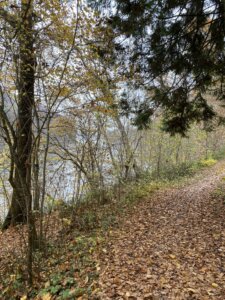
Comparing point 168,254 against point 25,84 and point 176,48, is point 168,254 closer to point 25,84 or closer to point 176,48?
point 25,84

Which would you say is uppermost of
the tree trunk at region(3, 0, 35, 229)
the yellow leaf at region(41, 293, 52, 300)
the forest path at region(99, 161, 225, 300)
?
the tree trunk at region(3, 0, 35, 229)

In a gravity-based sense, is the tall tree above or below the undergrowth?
above

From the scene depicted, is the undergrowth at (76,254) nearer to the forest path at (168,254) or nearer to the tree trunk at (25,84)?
the forest path at (168,254)

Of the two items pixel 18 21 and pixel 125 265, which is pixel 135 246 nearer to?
pixel 125 265

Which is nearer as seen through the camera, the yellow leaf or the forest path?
the forest path

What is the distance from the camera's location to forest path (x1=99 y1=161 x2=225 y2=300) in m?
2.82

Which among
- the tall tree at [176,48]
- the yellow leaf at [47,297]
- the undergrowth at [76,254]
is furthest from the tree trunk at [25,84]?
the tall tree at [176,48]

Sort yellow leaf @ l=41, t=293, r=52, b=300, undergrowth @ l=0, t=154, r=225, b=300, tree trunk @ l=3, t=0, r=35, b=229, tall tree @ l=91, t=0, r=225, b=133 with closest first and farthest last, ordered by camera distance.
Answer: yellow leaf @ l=41, t=293, r=52, b=300 < undergrowth @ l=0, t=154, r=225, b=300 < tree trunk @ l=3, t=0, r=35, b=229 < tall tree @ l=91, t=0, r=225, b=133

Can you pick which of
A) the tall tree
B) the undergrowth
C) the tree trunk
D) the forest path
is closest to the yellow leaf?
the undergrowth

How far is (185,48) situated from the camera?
4812mm

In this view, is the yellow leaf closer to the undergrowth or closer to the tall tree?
the undergrowth

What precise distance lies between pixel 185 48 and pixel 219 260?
3828 millimetres

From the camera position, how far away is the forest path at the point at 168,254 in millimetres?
2818

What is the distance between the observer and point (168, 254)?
367 cm
